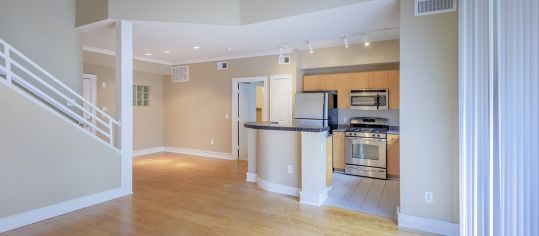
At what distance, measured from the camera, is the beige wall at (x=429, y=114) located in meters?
2.79

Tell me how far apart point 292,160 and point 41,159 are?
10.0ft

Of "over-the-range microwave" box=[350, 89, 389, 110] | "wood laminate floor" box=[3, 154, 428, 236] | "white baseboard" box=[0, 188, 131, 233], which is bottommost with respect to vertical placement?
"wood laminate floor" box=[3, 154, 428, 236]

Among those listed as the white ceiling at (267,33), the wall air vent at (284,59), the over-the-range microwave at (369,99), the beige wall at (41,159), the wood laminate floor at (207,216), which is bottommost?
the wood laminate floor at (207,216)

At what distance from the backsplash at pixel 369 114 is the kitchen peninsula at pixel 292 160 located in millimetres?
2216

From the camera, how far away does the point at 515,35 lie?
189 cm

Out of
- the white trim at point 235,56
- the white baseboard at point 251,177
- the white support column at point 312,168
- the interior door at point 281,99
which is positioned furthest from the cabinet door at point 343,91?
the white baseboard at point 251,177

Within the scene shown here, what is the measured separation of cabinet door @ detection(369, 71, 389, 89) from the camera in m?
5.21

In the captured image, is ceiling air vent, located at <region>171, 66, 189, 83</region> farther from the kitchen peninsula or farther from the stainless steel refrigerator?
the kitchen peninsula

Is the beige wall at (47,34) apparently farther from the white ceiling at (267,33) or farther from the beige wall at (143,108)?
the beige wall at (143,108)

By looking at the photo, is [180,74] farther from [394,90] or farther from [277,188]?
[394,90]

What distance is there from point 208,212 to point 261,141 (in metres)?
1.41

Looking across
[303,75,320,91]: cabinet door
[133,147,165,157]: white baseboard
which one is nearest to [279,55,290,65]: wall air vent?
[303,75,320,91]: cabinet door

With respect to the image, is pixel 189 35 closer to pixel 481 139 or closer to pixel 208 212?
pixel 208 212

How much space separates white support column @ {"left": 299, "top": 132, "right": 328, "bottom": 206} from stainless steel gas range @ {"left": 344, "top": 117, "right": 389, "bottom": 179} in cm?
177
